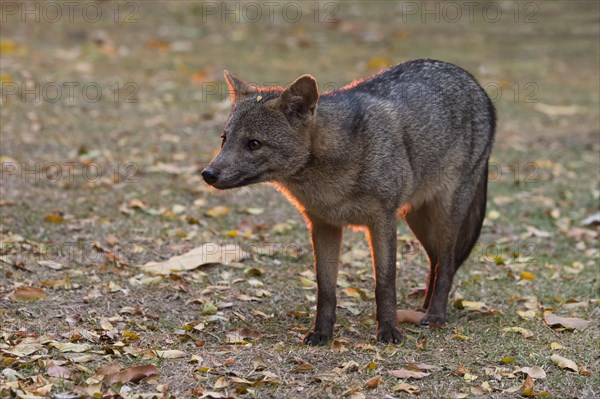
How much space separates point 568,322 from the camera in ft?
22.6

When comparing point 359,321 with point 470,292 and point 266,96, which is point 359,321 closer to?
point 470,292

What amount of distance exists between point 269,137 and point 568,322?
8.71 feet

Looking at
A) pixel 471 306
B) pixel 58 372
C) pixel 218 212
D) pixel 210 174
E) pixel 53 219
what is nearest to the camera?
pixel 58 372

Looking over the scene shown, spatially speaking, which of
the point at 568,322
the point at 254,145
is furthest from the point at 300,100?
the point at 568,322

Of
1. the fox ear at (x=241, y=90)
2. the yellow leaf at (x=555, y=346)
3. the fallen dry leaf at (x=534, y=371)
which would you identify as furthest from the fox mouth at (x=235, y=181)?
the yellow leaf at (x=555, y=346)

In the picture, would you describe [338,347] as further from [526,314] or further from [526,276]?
[526,276]

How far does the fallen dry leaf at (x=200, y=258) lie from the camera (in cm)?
760

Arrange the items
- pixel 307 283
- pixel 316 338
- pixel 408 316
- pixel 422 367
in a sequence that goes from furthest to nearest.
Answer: pixel 307 283 → pixel 408 316 → pixel 316 338 → pixel 422 367

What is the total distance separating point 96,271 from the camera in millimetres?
7473

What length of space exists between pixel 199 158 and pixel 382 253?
5.05 m

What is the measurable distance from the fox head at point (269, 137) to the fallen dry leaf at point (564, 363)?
6.73 feet

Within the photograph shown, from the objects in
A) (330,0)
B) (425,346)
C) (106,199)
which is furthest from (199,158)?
(330,0)

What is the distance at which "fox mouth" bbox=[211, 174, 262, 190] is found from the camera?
5.95 meters

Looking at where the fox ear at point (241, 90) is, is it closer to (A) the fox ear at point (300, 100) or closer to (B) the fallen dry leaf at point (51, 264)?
(A) the fox ear at point (300, 100)
